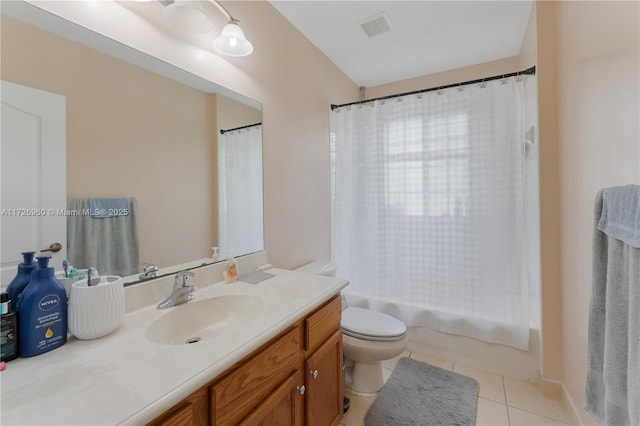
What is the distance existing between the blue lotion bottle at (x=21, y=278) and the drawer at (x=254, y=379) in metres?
0.58

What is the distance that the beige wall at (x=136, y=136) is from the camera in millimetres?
839

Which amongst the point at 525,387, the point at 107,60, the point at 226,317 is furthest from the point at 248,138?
the point at 525,387

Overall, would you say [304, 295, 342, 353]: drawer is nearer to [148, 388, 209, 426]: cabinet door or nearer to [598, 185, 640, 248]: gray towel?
[148, 388, 209, 426]: cabinet door

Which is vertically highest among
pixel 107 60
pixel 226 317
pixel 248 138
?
pixel 107 60

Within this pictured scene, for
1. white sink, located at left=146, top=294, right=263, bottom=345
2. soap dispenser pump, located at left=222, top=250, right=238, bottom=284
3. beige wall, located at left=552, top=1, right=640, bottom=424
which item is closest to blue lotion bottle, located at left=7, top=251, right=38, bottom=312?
white sink, located at left=146, top=294, right=263, bottom=345

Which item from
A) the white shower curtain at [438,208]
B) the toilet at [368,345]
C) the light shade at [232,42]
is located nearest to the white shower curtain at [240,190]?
the light shade at [232,42]

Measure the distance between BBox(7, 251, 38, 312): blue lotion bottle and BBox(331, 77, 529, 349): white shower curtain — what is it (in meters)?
1.94

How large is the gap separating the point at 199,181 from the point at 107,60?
56 cm

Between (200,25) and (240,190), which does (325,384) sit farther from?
(200,25)

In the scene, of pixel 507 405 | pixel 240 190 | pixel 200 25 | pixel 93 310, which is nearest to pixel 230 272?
pixel 240 190

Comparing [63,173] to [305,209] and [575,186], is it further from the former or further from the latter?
[575,186]

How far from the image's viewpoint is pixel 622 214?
2.53 feet

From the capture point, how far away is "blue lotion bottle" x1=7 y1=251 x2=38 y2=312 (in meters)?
0.70

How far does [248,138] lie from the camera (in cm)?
160
